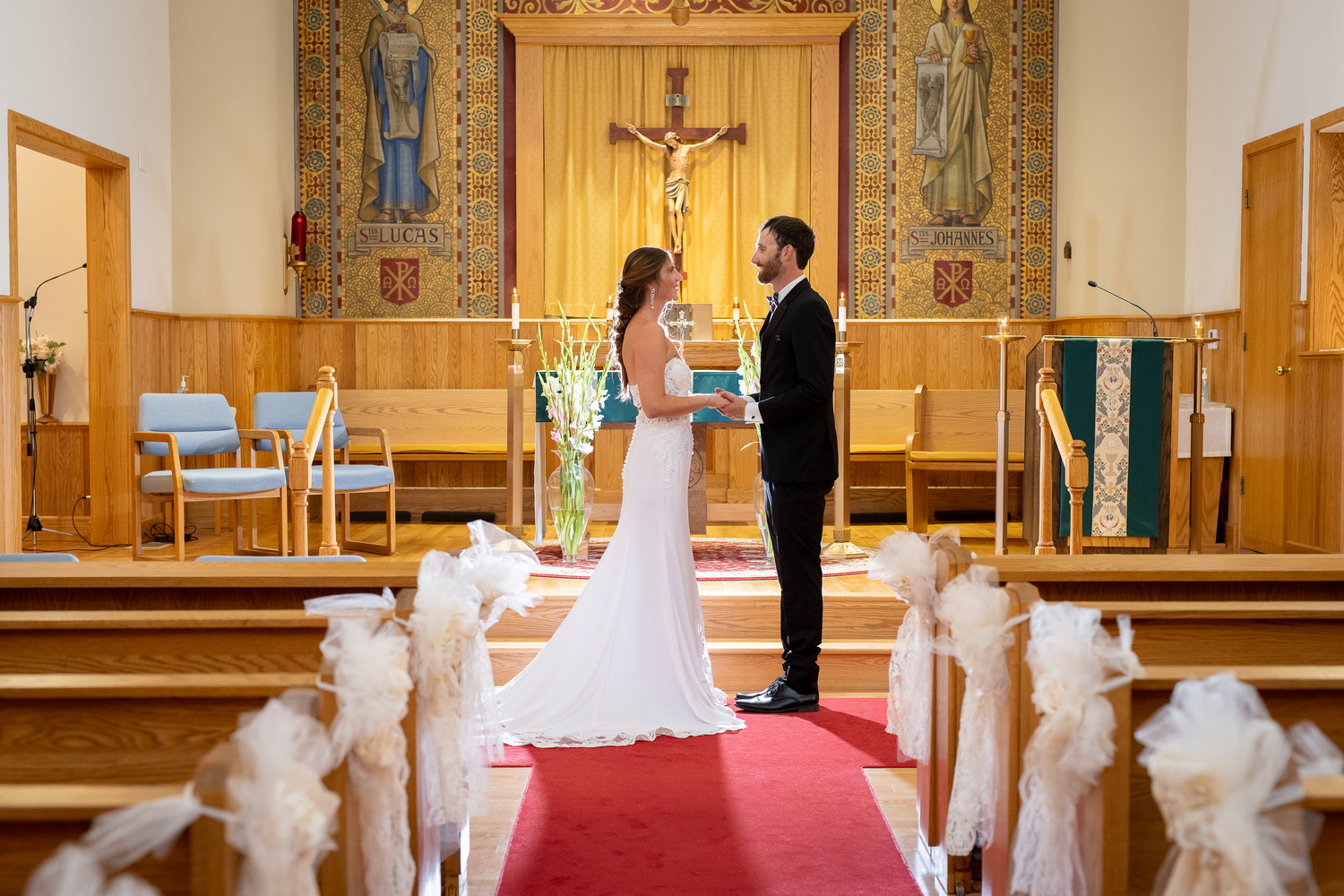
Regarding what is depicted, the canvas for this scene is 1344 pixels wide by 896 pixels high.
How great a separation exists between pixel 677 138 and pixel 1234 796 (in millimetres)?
8046

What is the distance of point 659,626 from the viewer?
13.0 feet

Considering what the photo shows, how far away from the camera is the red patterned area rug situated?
562cm

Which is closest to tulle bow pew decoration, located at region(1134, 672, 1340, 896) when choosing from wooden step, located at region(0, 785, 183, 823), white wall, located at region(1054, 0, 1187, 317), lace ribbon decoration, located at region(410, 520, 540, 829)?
wooden step, located at region(0, 785, 183, 823)

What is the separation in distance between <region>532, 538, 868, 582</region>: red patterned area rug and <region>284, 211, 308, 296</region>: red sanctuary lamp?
10.5 feet

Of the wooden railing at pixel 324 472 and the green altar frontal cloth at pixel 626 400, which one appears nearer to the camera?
the wooden railing at pixel 324 472

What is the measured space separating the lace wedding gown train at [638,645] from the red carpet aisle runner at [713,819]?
12 centimetres

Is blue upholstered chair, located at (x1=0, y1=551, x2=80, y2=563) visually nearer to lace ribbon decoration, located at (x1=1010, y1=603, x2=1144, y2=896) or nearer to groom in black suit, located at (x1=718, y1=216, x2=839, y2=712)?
groom in black suit, located at (x1=718, y1=216, x2=839, y2=712)

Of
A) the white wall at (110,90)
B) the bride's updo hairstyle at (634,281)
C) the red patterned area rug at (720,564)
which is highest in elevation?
the white wall at (110,90)

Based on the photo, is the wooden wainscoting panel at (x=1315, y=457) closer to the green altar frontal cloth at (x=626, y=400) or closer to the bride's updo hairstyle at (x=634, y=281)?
the green altar frontal cloth at (x=626, y=400)

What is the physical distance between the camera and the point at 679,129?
357 inches

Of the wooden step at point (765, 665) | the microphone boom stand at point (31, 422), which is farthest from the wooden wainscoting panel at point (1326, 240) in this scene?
the microphone boom stand at point (31, 422)

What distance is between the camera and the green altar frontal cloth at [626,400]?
245 inches

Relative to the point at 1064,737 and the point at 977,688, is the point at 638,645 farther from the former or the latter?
the point at 1064,737

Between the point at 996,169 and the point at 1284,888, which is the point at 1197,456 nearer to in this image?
the point at 996,169
